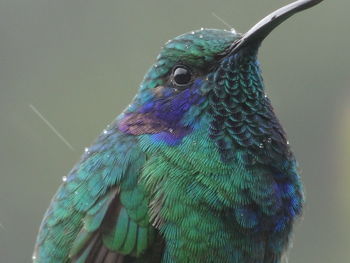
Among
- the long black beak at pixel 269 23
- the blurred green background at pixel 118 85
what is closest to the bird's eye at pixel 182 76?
the long black beak at pixel 269 23

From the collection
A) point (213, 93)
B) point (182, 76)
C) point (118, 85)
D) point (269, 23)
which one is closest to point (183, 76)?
point (182, 76)

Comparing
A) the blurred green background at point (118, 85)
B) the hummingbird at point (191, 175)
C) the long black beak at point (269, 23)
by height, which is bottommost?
the blurred green background at point (118, 85)

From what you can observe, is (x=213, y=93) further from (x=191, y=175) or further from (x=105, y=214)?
(x=105, y=214)

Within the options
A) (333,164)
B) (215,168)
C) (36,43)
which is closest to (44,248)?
(215,168)

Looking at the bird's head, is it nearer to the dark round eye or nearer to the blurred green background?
the dark round eye

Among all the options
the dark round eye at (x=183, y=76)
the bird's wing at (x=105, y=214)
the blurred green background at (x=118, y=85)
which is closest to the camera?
the bird's wing at (x=105, y=214)

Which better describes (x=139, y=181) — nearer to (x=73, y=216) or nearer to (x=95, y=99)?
(x=73, y=216)

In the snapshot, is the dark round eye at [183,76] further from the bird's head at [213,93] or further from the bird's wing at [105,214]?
the bird's wing at [105,214]
